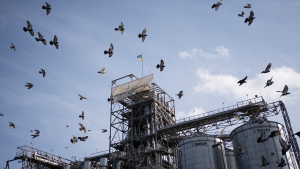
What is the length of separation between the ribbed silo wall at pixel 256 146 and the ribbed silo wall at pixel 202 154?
8.59 ft

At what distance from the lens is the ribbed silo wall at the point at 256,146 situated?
105ft

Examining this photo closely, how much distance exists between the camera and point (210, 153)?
3709 centimetres

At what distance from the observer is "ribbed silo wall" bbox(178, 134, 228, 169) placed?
36.5 meters

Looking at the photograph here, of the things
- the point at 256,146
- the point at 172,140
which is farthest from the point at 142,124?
the point at 256,146

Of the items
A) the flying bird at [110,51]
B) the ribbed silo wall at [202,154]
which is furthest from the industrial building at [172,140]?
the flying bird at [110,51]

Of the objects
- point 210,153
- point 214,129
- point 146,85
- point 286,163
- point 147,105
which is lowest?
point 286,163

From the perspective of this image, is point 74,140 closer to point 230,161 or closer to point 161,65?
point 161,65

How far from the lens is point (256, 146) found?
3325 centimetres

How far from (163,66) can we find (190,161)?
14.1 metres

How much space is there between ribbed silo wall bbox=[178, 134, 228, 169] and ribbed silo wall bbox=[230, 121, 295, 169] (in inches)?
103

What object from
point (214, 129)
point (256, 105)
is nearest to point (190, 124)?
point (214, 129)

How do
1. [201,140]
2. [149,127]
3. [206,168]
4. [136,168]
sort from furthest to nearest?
[149,127]
[136,168]
[201,140]
[206,168]

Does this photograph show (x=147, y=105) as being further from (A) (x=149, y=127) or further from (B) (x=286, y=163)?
(B) (x=286, y=163)

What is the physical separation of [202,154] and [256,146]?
6.96 metres
